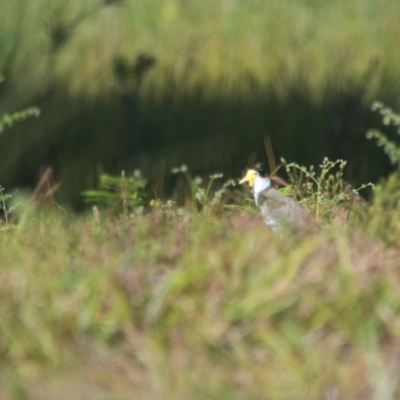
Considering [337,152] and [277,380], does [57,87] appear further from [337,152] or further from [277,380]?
[277,380]

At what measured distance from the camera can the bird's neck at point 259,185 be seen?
4405 millimetres

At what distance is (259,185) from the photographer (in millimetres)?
4598

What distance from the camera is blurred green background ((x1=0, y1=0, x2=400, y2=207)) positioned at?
5691 mm

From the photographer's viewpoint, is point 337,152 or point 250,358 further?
point 337,152

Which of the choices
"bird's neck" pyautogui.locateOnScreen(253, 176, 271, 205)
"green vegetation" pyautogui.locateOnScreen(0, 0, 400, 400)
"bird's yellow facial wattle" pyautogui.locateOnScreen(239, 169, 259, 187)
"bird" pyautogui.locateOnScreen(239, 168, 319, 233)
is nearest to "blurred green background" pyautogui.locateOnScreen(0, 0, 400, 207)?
"green vegetation" pyautogui.locateOnScreen(0, 0, 400, 400)

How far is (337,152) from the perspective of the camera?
6148mm

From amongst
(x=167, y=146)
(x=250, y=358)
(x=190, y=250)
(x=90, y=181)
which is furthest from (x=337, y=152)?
(x=250, y=358)

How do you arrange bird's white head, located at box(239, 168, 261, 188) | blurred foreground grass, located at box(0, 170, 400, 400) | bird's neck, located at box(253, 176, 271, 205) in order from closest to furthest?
blurred foreground grass, located at box(0, 170, 400, 400)
bird's neck, located at box(253, 176, 271, 205)
bird's white head, located at box(239, 168, 261, 188)

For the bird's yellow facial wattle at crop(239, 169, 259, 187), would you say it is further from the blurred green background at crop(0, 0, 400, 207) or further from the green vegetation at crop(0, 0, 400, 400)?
the blurred green background at crop(0, 0, 400, 207)

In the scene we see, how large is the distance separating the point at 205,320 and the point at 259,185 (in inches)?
73.8

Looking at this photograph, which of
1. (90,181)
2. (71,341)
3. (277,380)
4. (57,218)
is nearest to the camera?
(277,380)

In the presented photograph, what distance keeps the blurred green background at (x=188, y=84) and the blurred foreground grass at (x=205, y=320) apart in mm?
2473

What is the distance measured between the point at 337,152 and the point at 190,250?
320 centimetres

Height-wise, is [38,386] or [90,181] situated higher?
[38,386]
